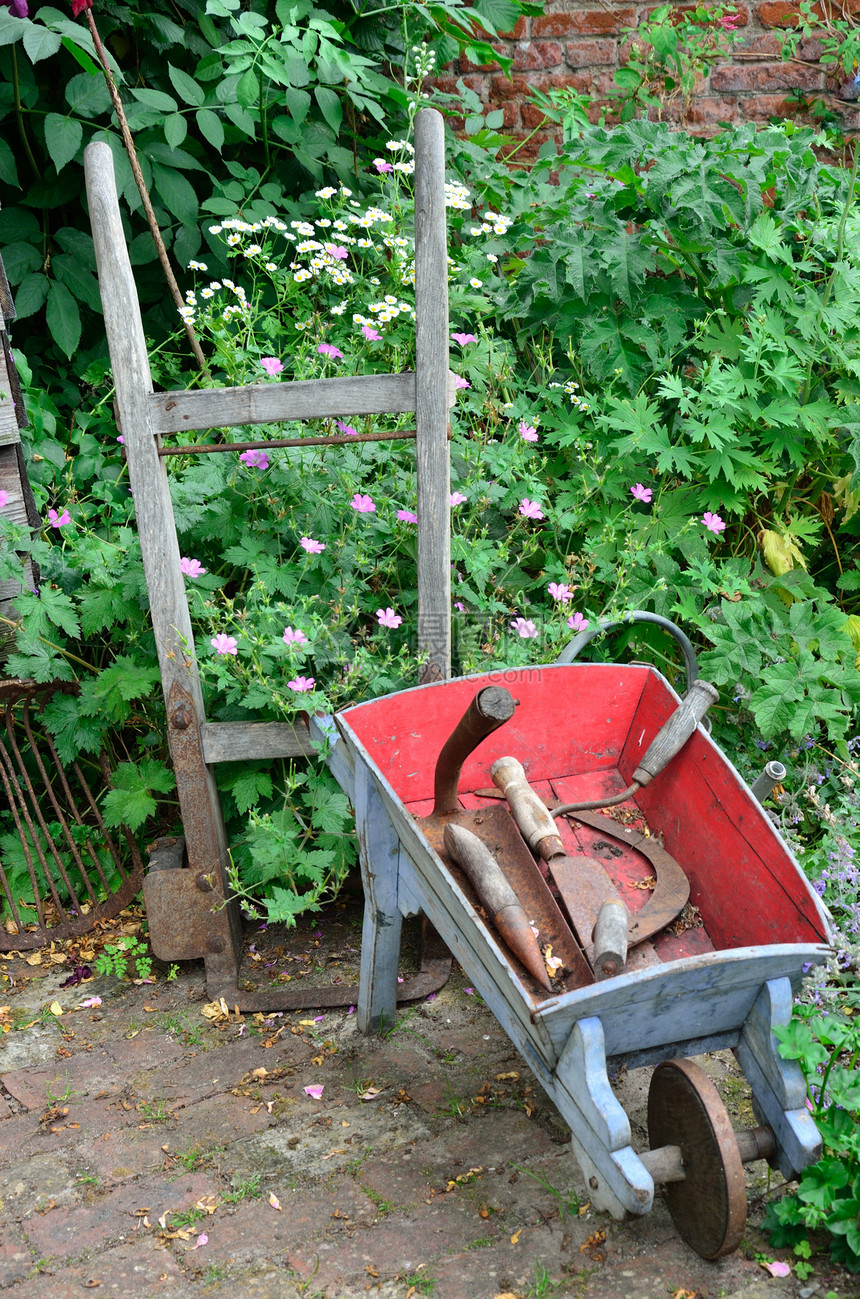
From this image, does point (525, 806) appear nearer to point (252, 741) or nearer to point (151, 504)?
point (252, 741)

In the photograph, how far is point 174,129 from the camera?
2867 millimetres

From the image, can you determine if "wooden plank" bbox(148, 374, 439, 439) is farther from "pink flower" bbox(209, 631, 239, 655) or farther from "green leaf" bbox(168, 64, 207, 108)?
"green leaf" bbox(168, 64, 207, 108)

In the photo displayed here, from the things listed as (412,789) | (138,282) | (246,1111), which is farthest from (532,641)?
(138,282)

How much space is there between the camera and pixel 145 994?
245cm

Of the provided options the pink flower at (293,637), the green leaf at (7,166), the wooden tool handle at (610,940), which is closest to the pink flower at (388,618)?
the pink flower at (293,637)

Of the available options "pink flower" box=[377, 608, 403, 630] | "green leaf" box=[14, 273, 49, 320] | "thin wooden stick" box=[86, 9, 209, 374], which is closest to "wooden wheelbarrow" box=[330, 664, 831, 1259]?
"pink flower" box=[377, 608, 403, 630]

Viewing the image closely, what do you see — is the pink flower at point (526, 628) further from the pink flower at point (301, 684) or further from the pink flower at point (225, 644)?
the pink flower at point (225, 644)

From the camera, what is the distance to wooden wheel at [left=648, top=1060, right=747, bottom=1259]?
1446 millimetres

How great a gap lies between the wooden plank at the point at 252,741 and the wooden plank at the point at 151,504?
0.05 meters

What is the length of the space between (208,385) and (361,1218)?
224 cm

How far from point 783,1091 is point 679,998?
0.22 m

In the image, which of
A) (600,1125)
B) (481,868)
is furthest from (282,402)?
(600,1125)

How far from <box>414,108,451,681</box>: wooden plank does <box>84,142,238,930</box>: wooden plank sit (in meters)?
0.54

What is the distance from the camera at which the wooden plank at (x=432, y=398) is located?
1993mm
